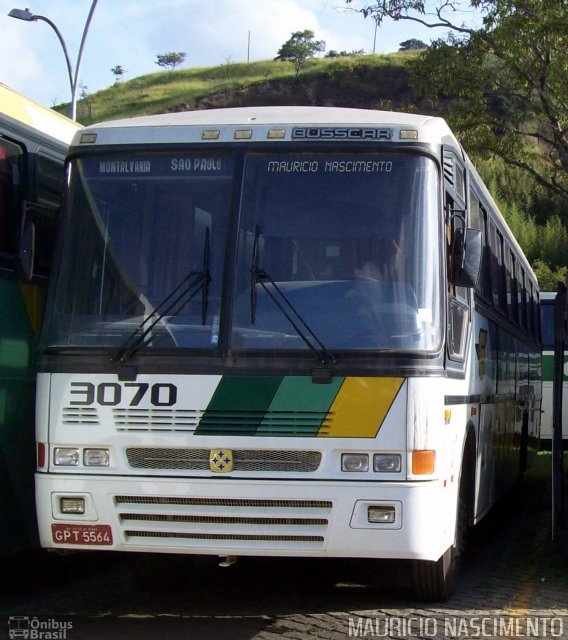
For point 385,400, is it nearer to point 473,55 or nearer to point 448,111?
point 473,55

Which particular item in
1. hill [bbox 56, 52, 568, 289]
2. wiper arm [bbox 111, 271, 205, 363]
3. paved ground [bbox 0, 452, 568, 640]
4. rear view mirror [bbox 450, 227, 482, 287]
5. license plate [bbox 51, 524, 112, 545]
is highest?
hill [bbox 56, 52, 568, 289]

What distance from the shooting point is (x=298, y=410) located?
646 cm

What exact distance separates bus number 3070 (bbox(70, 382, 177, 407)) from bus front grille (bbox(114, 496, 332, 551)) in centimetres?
59

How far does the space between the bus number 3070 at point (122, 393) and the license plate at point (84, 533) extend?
29.6 inches

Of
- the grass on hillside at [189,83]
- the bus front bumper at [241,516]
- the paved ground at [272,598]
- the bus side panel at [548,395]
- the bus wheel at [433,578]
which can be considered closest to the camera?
the bus front bumper at [241,516]

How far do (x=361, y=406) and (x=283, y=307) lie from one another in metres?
0.78

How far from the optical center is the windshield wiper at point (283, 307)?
21.3 ft

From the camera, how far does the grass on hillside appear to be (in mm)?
101225

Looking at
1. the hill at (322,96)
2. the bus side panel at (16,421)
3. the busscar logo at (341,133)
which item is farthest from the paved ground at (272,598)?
the hill at (322,96)

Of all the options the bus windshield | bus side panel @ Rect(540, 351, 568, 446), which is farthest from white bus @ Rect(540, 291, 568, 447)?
the bus windshield

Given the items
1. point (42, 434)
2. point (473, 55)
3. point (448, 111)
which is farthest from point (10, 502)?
point (448, 111)

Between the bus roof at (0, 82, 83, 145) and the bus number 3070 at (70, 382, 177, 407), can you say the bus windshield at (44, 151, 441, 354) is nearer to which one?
the bus number 3070 at (70, 382, 177, 407)

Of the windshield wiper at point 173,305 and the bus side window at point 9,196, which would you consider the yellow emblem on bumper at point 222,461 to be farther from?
the bus side window at point 9,196

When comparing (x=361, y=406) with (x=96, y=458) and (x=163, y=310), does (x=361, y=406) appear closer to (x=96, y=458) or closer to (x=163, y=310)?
(x=163, y=310)
